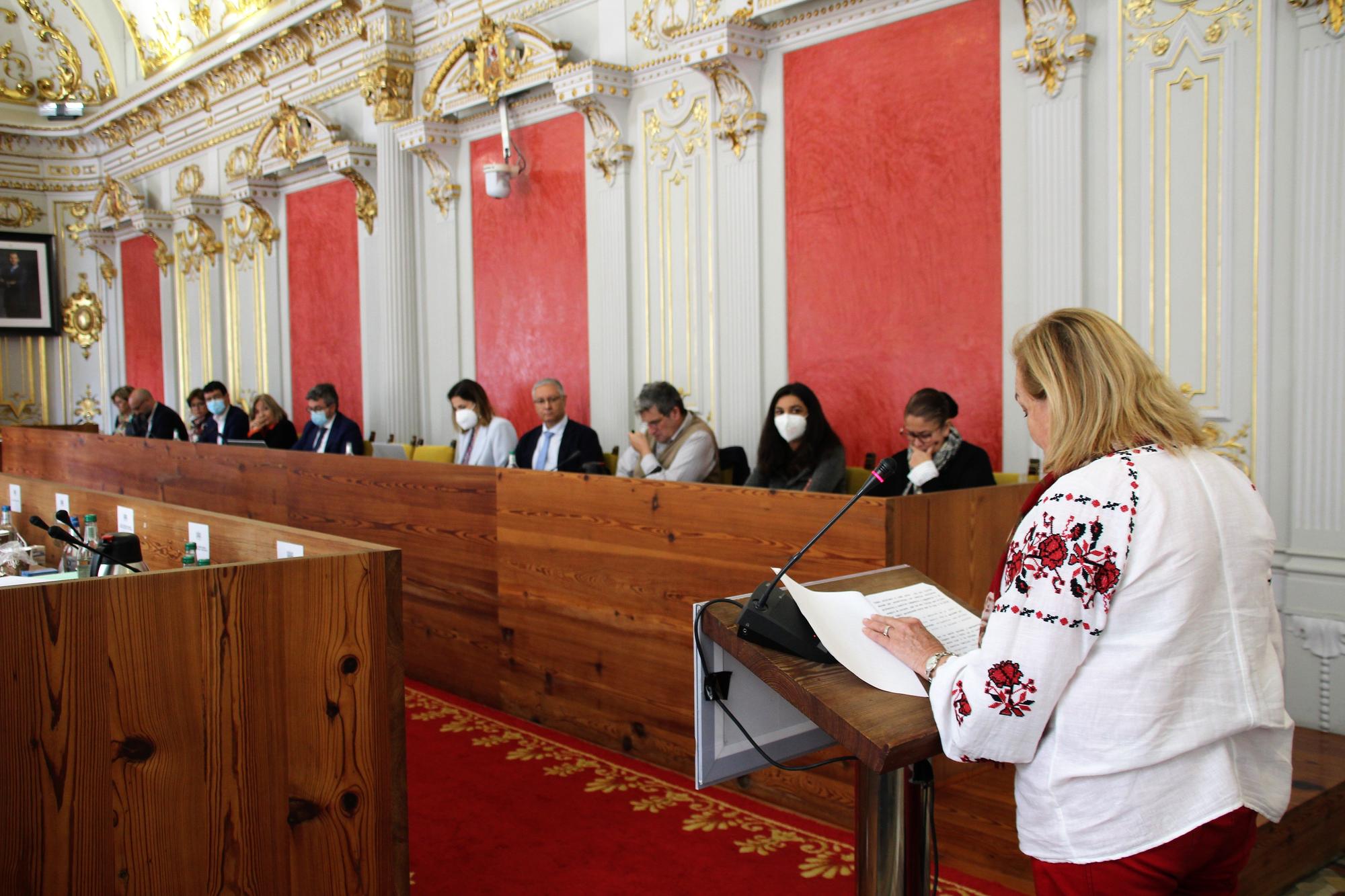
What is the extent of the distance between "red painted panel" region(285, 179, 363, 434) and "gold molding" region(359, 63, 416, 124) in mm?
1004

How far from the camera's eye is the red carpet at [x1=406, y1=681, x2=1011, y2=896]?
2.66m

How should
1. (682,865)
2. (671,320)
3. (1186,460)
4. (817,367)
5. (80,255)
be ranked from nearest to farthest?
(1186,460) < (682,865) < (817,367) < (671,320) < (80,255)

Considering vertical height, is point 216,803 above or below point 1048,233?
below

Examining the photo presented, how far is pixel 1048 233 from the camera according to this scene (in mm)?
4117

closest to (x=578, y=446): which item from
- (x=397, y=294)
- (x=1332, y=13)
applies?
(x=397, y=294)

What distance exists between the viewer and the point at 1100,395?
1.38 metres

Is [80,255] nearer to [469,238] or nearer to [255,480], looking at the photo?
[469,238]

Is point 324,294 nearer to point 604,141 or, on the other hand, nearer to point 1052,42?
point 604,141

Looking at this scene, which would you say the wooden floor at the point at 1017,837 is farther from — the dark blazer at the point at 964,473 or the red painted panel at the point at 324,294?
the red painted panel at the point at 324,294

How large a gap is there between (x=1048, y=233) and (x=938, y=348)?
66 cm

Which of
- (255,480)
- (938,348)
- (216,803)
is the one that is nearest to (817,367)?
(938,348)

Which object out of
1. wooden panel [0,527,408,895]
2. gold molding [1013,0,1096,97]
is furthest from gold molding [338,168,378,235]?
wooden panel [0,527,408,895]

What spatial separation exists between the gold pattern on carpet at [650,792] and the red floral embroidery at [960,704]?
4.65 feet

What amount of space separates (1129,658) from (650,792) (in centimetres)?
218
